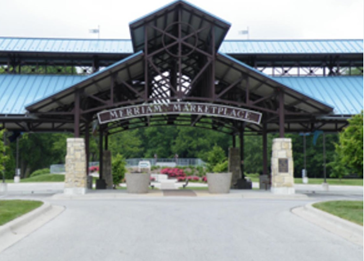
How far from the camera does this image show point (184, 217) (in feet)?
39.4

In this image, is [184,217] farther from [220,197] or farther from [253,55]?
[253,55]

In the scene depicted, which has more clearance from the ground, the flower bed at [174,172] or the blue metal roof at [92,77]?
the blue metal roof at [92,77]

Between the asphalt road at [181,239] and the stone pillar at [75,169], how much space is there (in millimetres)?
7686

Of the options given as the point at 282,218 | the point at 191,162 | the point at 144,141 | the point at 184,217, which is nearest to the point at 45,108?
the point at 184,217

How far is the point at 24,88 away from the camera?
26109 millimetres

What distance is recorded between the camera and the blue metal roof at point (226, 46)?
3134 centimetres

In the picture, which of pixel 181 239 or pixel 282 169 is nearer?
pixel 181 239

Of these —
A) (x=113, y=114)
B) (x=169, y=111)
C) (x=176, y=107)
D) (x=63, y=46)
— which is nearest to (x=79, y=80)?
(x=113, y=114)

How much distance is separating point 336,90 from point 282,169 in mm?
9113

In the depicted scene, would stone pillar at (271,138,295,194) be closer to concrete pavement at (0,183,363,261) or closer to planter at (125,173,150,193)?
planter at (125,173,150,193)

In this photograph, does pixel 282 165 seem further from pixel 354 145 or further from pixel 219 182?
pixel 354 145

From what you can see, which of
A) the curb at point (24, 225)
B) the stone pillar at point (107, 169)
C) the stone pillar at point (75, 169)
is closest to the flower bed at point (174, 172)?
the stone pillar at point (107, 169)

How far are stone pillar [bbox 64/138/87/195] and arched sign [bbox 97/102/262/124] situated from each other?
175 cm

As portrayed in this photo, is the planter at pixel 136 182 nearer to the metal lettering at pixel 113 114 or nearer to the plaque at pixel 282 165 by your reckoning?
the metal lettering at pixel 113 114
